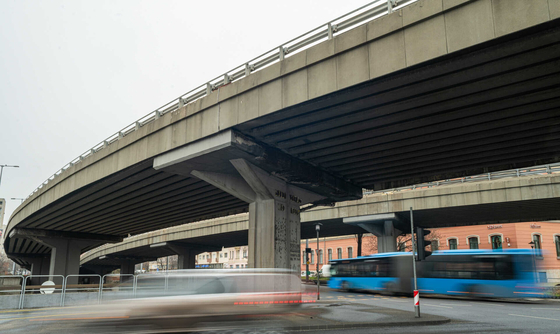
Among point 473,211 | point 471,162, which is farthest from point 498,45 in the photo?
point 473,211

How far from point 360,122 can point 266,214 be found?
22.2ft

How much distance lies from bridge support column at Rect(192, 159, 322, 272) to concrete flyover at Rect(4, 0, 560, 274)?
0.05 metres

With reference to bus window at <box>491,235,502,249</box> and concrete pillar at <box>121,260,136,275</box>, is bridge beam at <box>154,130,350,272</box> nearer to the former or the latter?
bus window at <box>491,235,502,249</box>

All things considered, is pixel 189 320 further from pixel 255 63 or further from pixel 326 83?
pixel 255 63

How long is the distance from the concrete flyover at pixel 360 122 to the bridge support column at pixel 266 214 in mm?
54

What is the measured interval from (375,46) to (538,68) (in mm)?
3983

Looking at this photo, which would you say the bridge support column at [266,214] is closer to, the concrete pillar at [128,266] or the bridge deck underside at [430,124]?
the bridge deck underside at [430,124]

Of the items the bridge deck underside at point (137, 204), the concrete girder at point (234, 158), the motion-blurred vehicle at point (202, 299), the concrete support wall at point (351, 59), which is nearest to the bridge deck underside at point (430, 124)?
the bridge deck underside at point (137, 204)

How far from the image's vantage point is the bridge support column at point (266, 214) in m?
18.6

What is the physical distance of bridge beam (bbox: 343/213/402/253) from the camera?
109ft

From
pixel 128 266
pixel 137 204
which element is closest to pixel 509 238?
pixel 137 204

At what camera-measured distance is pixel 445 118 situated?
14.1 m

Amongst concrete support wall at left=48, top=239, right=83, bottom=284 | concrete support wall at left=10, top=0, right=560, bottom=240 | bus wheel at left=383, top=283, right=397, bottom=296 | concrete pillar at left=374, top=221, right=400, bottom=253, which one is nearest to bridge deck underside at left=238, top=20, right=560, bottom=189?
concrete support wall at left=10, top=0, right=560, bottom=240

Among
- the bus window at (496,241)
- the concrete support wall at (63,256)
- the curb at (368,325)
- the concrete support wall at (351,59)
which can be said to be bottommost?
the curb at (368,325)
